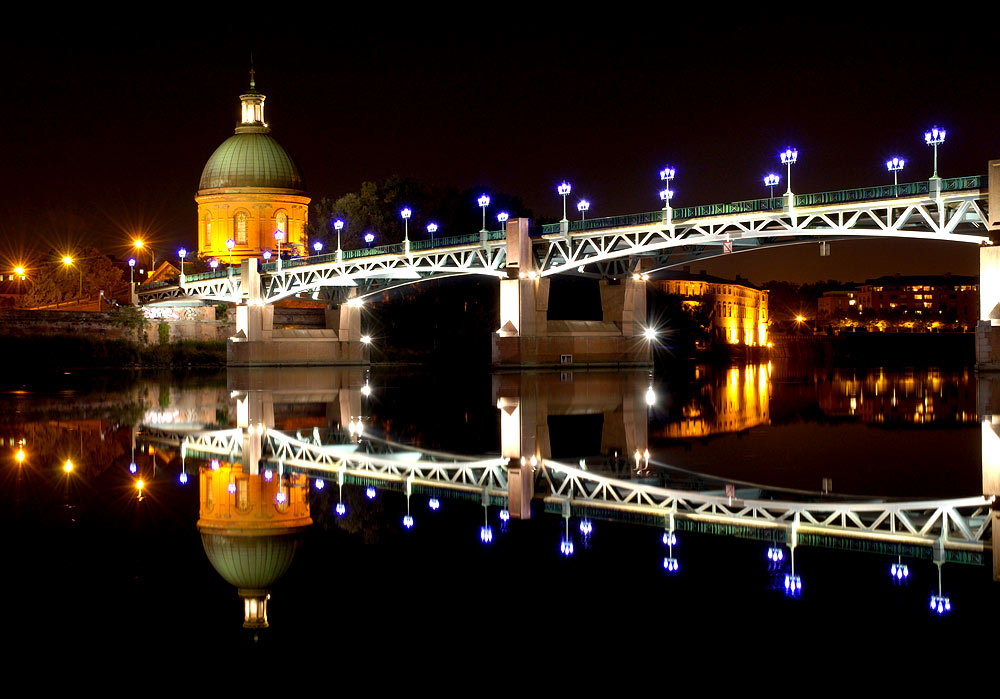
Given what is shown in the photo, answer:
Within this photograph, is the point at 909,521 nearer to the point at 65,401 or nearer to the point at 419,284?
the point at 65,401

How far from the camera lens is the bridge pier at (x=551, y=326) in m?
66.8

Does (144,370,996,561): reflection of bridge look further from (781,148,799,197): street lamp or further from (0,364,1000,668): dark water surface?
(781,148,799,197): street lamp

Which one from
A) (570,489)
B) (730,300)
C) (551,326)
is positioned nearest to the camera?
(570,489)

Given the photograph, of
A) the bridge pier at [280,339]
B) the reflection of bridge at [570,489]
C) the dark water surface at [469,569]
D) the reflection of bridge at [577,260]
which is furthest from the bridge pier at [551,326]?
the dark water surface at [469,569]

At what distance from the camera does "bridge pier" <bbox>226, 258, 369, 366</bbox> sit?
79.5 metres

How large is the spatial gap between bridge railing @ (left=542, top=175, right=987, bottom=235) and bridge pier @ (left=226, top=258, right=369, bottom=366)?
823 inches

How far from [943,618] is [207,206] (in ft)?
333

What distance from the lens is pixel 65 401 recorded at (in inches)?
1449

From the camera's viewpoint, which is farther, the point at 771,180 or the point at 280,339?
the point at 280,339

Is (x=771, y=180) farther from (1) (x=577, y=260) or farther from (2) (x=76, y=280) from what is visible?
(2) (x=76, y=280)

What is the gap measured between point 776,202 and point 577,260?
1348cm

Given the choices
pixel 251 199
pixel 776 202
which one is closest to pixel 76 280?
pixel 251 199

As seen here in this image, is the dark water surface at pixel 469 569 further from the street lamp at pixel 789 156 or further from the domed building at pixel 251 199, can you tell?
the domed building at pixel 251 199

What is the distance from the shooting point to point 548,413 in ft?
98.9
